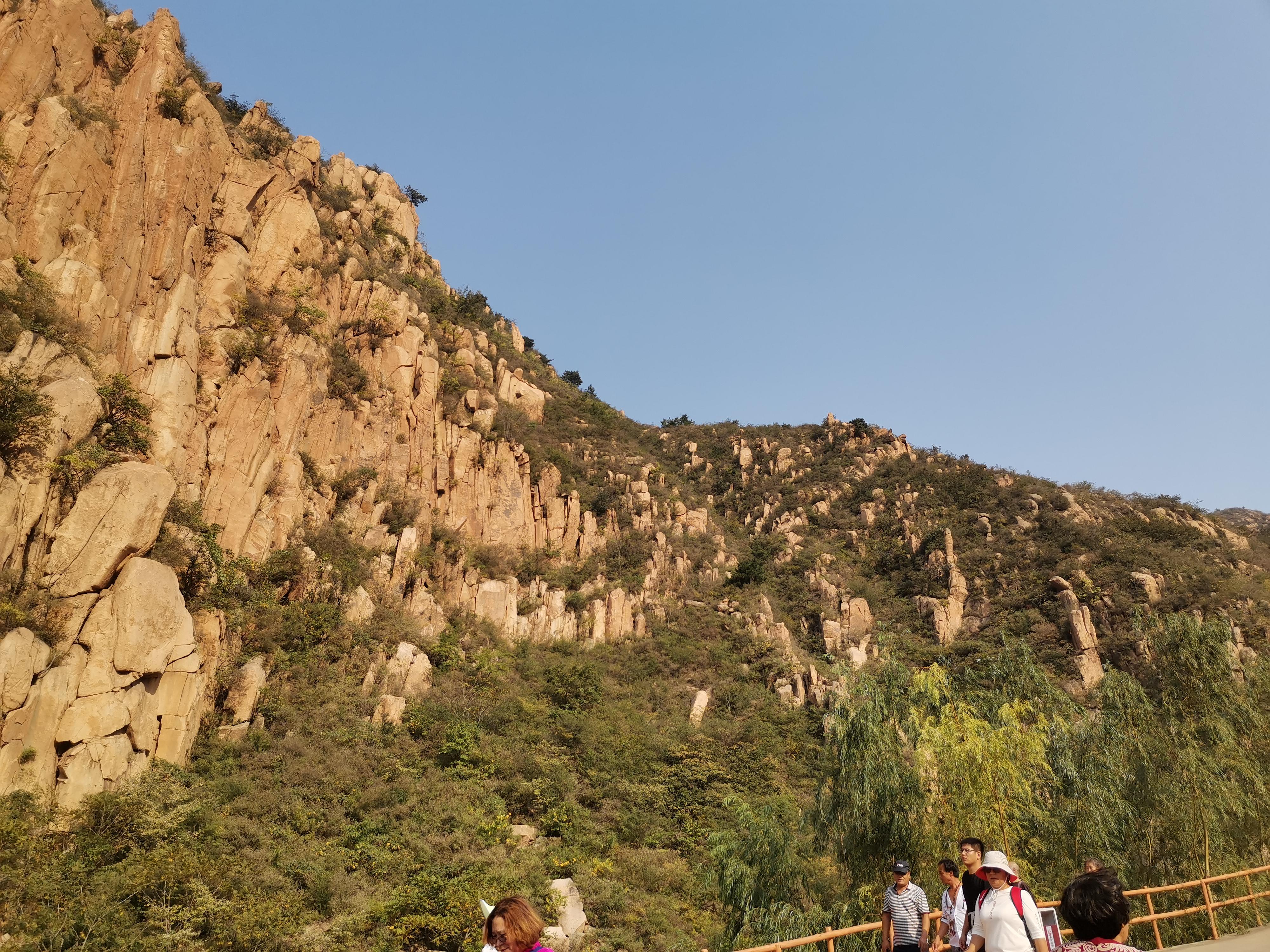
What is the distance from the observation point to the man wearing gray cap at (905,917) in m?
6.27

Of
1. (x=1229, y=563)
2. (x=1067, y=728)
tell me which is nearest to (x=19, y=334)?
(x=1067, y=728)

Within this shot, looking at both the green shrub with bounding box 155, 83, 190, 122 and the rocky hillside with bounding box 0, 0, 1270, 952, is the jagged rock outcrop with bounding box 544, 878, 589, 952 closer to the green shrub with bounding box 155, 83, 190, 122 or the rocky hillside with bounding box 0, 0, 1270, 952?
the rocky hillside with bounding box 0, 0, 1270, 952

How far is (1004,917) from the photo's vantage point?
15.3ft

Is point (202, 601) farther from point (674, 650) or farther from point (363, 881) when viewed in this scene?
point (674, 650)

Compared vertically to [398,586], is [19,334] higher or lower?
higher

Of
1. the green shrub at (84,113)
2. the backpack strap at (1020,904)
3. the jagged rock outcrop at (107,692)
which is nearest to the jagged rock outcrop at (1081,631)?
the backpack strap at (1020,904)

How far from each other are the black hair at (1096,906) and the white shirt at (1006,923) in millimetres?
1876

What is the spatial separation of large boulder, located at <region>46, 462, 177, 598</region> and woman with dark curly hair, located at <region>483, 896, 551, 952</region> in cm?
1588

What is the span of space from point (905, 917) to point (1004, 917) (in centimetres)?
204

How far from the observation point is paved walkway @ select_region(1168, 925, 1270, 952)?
27.0ft

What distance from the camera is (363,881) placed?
14.7m

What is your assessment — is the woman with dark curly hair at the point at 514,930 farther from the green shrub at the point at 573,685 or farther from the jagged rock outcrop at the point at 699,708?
the jagged rock outcrop at the point at 699,708

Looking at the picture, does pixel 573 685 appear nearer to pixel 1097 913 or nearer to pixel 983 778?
pixel 983 778

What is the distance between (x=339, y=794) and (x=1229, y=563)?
1827 inches
